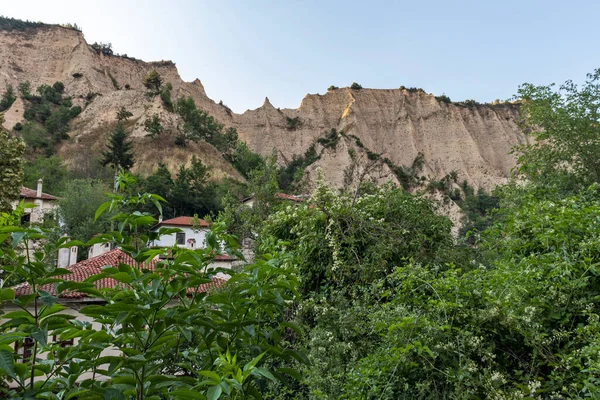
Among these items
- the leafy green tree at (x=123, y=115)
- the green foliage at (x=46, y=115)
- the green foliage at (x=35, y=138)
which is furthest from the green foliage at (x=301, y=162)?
the green foliage at (x=35, y=138)

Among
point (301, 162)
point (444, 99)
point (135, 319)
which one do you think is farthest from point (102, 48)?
point (135, 319)

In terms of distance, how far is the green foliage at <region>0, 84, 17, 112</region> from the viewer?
51875 mm

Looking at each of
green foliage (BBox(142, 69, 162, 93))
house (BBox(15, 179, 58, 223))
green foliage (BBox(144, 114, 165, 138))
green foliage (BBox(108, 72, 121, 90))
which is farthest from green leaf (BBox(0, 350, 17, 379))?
green foliage (BBox(108, 72, 121, 90))

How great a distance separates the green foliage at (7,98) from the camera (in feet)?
170

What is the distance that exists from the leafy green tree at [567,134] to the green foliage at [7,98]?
200 feet

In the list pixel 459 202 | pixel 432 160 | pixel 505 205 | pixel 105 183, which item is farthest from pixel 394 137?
pixel 505 205

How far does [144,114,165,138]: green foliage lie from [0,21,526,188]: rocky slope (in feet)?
9.44

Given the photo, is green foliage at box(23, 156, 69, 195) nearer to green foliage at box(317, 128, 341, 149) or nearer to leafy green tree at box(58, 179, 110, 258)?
leafy green tree at box(58, 179, 110, 258)

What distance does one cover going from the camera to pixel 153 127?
4675cm

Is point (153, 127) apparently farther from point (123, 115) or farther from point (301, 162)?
point (301, 162)

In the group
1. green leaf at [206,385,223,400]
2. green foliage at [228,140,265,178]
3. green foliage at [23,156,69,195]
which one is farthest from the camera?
green foliage at [228,140,265,178]

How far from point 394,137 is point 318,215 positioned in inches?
2362

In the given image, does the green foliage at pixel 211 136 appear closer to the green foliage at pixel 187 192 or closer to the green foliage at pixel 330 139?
the green foliage at pixel 187 192

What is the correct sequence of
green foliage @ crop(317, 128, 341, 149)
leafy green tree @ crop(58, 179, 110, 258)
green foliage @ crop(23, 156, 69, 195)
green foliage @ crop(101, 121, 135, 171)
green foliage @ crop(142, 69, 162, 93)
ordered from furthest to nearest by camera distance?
green foliage @ crop(142, 69, 162, 93) < green foliage @ crop(317, 128, 341, 149) < green foliage @ crop(101, 121, 135, 171) < green foliage @ crop(23, 156, 69, 195) < leafy green tree @ crop(58, 179, 110, 258)
